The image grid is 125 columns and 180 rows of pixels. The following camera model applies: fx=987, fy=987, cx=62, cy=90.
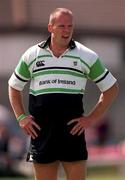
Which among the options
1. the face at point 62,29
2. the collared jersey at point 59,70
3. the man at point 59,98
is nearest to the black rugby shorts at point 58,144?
the man at point 59,98

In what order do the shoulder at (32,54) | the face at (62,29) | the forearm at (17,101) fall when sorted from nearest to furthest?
the face at (62,29) → the shoulder at (32,54) → the forearm at (17,101)

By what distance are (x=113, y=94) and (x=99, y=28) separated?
16597mm

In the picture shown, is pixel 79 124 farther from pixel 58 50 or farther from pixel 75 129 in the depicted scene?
pixel 58 50

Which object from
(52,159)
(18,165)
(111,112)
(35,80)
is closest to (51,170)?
(52,159)

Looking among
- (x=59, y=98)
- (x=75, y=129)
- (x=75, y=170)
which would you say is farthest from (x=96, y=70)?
(x=75, y=170)

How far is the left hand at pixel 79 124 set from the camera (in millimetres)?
7043

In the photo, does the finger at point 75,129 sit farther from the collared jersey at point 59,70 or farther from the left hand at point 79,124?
the collared jersey at point 59,70

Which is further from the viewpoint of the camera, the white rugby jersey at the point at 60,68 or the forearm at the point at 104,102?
the forearm at the point at 104,102

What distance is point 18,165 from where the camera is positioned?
1588 cm

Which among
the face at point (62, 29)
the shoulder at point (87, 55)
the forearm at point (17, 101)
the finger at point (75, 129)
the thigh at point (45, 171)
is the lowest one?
the thigh at point (45, 171)

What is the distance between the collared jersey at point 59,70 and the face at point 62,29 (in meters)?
0.09

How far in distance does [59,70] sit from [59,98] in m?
0.20

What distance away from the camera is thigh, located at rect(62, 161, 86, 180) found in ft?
23.2

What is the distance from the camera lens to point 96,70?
23.4 feet
